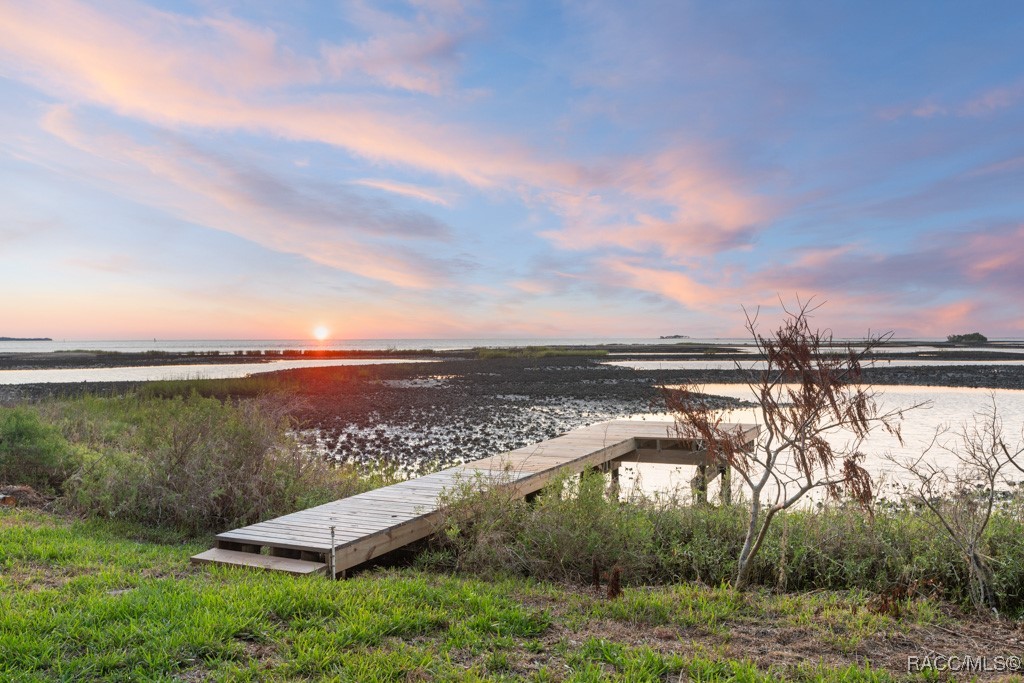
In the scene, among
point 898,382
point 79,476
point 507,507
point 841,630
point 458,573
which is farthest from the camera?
point 898,382

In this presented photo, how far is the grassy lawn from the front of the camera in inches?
175

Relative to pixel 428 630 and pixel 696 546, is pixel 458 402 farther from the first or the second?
pixel 428 630

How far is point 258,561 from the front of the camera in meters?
6.77

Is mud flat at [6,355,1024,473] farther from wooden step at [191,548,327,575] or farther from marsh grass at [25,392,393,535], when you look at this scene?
wooden step at [191,548,327,575]

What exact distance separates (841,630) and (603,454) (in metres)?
6.77

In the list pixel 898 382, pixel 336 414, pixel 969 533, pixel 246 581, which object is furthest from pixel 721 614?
pixel 898 382

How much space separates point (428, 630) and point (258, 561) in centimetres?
251

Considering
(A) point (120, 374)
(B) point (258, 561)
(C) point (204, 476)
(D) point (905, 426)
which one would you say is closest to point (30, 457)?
(C) point (204, 476)

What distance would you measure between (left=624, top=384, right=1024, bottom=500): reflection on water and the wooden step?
4.76m

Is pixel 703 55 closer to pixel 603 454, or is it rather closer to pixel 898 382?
pixel 603 454

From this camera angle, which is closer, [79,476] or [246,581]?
[246,581]

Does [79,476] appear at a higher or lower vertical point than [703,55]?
lower

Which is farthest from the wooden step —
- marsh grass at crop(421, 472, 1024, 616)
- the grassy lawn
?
marsh grass at crop(421, 472, 1024, 616)

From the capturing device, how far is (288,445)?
35.0 feet
